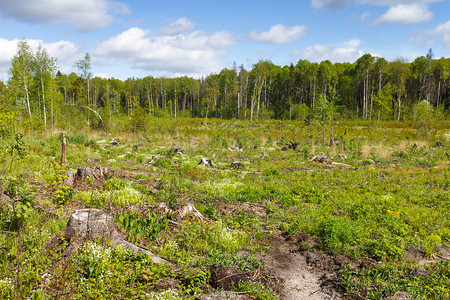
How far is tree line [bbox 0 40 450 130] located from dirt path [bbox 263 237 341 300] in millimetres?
15544

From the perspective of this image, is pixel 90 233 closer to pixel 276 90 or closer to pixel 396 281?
pixel 396 281

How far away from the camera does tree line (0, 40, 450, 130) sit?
2609 cm

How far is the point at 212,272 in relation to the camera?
15.1ft

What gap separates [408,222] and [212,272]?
5782 mm

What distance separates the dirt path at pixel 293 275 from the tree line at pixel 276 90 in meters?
15.5

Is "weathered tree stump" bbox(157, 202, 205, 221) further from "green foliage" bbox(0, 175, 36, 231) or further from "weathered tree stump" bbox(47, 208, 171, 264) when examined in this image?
"green foliage" bbox(0, 175, 36, 231)

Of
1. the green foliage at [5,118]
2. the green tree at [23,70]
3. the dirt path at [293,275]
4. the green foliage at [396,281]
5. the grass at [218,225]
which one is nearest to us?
the grass at [218,225]

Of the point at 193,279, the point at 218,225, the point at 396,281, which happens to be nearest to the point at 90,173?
the point at 218,225

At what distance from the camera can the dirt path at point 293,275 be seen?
14.9 feet

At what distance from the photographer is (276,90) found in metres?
77.9

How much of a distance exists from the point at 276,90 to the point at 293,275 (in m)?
76.2

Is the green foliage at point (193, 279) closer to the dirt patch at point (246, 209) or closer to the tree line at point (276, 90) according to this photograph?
the dirt patch at point (246, 209)

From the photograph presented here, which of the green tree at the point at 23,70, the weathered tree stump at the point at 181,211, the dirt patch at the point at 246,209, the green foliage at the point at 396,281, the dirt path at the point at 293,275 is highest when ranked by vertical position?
the green tree at the point at 23,70

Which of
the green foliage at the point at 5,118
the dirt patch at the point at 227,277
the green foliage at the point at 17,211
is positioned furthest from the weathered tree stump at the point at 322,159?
the green foliage at the point at 17,211
